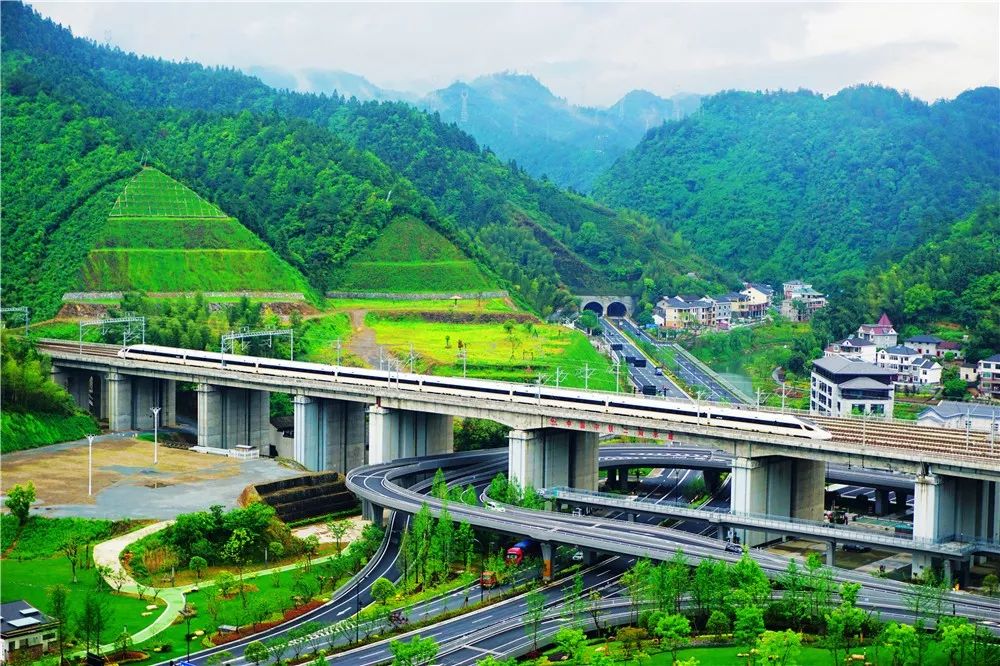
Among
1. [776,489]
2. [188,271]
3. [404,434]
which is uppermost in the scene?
[188,271]

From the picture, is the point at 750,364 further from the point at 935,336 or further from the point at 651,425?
the point at 651,425

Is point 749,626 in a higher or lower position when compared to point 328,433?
lower

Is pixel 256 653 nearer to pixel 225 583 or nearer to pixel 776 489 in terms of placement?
pixel 225 583

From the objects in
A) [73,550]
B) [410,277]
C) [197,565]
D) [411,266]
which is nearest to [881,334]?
[410,277]

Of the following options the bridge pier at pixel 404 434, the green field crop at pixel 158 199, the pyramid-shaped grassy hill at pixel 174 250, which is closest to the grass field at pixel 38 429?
the bridge pier at pixel 404 434

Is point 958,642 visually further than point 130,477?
No

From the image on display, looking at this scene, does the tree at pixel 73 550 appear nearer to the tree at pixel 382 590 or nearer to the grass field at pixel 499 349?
the tree at pixel 382 590

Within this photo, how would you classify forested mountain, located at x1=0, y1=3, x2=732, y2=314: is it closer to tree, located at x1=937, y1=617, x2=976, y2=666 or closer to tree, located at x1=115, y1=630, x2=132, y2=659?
tree, located at x1=115, y1=630, x2=132, y2=659
